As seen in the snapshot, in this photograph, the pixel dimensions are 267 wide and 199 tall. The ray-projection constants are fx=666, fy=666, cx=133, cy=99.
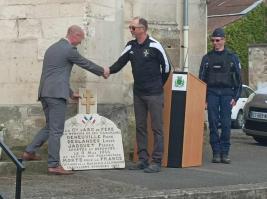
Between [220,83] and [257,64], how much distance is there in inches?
846

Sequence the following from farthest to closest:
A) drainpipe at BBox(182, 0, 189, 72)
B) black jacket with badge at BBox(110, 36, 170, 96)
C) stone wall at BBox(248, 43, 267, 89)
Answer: stone wall at BBox(248, 43, 267, 89) → drainpipe at BBox(182, 0, 189, 72) → black jacket with badge at BBox(110, 36, 170, 96)

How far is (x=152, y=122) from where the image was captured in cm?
877

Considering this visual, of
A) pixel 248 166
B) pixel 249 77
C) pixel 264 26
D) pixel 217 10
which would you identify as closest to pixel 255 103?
pixel 248 166

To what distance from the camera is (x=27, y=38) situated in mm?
9398

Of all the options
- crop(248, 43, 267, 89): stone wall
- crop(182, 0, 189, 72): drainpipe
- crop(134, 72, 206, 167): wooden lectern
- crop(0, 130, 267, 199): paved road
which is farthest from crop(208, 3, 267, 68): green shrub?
crop(0, 130, 267, 199): paved road

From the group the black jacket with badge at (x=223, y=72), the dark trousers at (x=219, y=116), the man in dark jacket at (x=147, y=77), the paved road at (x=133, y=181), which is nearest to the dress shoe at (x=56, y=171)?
the paved road at (x=133, y=181)

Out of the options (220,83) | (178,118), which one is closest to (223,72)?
(220,83)

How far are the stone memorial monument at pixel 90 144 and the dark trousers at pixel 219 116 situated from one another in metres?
1.58

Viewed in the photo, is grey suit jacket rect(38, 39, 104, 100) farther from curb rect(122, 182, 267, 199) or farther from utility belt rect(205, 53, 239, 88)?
utility belt rect(205, 53, 239, 88)

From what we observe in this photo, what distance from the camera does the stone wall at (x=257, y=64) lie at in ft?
99.6

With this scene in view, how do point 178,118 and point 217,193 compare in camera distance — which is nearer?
point 217,193

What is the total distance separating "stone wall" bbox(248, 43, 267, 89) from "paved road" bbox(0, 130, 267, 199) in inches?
822

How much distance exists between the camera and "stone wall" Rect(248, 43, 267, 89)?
99.6ft

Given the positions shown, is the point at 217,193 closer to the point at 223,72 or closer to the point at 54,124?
the point at 54,124
